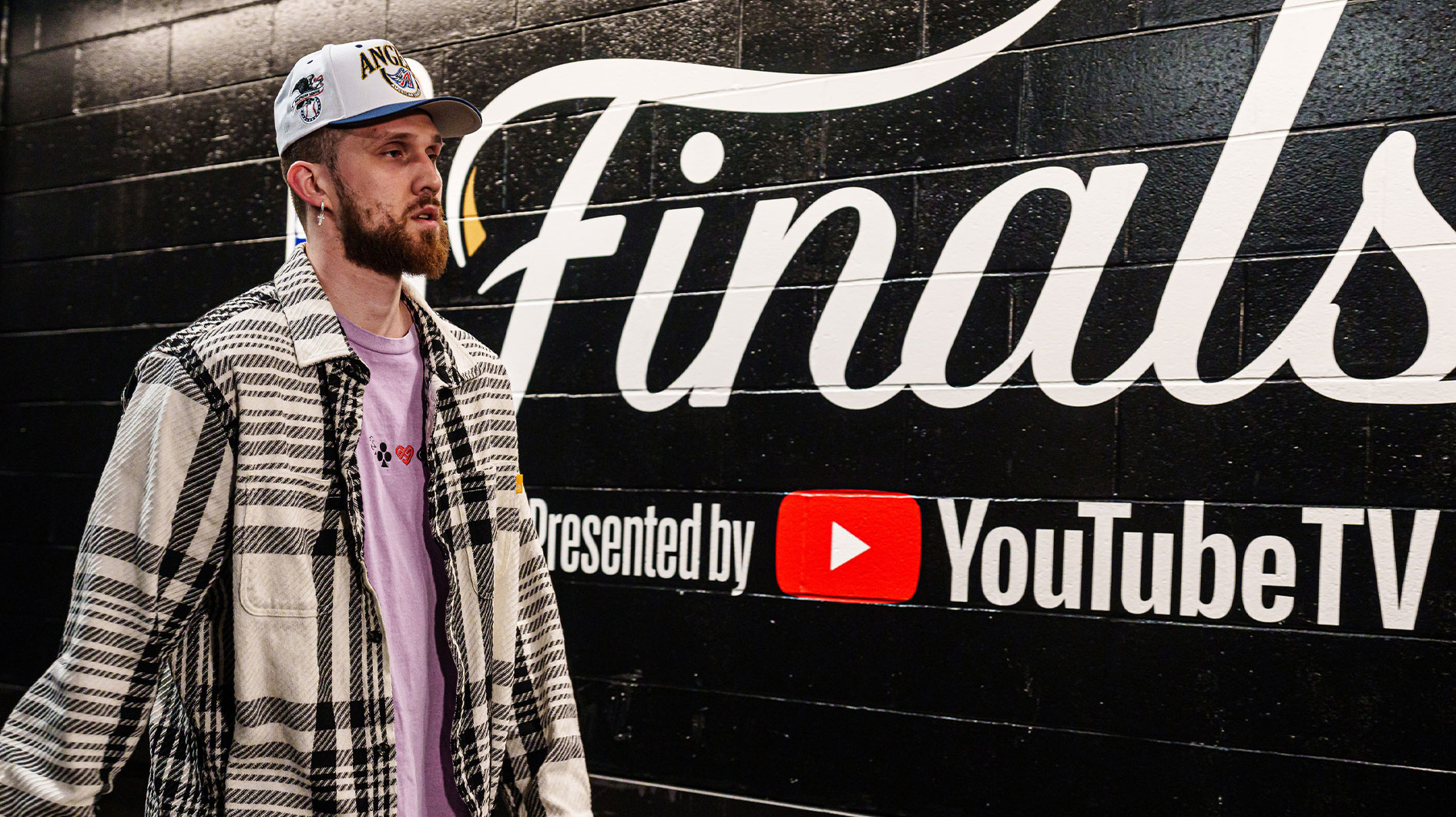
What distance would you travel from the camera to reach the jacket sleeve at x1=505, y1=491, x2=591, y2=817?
1.79m

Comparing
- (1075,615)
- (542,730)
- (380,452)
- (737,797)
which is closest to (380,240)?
(380,452)

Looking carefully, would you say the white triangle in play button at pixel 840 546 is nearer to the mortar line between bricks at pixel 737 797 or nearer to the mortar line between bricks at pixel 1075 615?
the mortar line between bricks at pixel 1075 615

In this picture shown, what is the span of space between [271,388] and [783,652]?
204 cm

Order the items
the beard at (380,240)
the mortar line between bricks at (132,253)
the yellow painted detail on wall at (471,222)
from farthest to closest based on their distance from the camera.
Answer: the mortar line between bricks at (132,253) < the yellow painted detail on wall at (471,222) < the beard at (380,240)

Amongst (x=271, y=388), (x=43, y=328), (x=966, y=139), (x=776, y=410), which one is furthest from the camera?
(x=43, y=328)

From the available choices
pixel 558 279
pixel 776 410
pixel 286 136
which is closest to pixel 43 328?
pixel 558 279

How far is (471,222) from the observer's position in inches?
155

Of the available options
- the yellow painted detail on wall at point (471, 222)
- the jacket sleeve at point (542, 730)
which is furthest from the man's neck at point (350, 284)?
the yellow painted detail on wall at point (471, 222)

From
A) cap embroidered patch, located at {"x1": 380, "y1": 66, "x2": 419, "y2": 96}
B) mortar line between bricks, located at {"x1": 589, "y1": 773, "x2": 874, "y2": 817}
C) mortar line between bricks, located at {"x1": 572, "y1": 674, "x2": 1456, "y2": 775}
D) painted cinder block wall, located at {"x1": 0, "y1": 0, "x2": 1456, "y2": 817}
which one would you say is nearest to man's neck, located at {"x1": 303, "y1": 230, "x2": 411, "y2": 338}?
cap embroidered patch, located at {"x1": 380, "y1": 66, "x2": 419, "y2": 96}

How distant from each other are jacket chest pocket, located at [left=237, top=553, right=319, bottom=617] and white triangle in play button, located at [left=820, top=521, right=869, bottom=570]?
190cm

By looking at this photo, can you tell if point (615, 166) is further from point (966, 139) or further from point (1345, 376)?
point (1345, 376)

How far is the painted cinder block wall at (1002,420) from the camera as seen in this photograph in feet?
8.74

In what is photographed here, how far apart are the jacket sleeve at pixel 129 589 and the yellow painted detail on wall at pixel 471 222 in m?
2.39

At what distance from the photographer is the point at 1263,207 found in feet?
9.18
